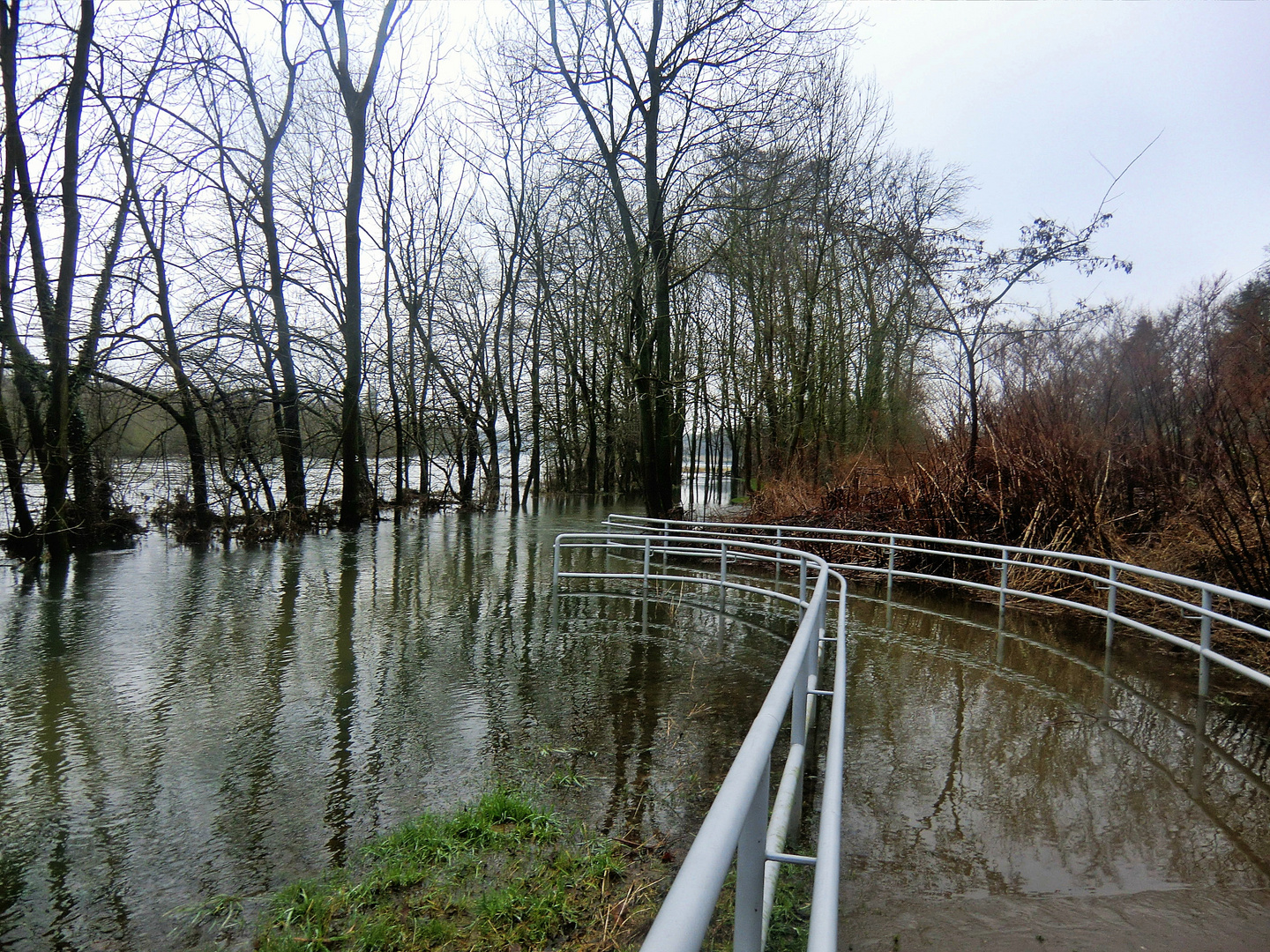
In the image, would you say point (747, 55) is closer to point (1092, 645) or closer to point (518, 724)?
point (1092, 645)

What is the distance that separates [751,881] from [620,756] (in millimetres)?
4261

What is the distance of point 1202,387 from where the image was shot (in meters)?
11.2

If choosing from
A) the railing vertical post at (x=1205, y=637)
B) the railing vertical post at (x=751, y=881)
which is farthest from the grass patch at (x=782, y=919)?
the railing vertical post at (x=1205, y=637)

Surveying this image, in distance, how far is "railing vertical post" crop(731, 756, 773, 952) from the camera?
1.67 m

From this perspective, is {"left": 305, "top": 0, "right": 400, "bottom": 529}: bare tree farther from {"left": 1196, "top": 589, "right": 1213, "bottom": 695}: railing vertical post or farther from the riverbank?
{"left": 1196, "top": 589, "right": 1213, "bottom": 695}: railing vertical post

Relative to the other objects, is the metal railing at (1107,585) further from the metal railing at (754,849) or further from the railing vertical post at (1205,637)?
the metal railing at (754,849)

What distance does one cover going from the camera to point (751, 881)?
1.69 metres

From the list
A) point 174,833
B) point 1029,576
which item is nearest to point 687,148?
point 1029,576

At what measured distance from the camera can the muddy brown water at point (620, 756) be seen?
12.6 feet

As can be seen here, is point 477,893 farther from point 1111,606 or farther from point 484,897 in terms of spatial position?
point 1111,606

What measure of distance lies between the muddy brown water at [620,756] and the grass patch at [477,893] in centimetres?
26

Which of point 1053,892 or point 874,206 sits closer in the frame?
point 1053,892

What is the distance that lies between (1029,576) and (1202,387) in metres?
3.56

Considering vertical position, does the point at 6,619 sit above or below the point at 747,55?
below
